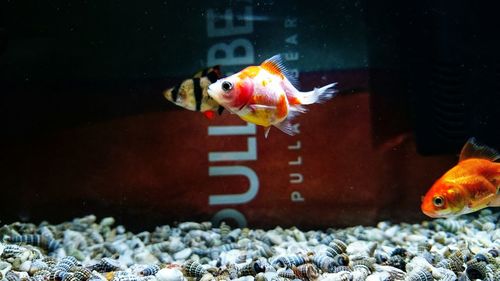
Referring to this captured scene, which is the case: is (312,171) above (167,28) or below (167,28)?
below

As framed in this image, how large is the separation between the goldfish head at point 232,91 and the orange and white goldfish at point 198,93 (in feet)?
1.91

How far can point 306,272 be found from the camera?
110 inches

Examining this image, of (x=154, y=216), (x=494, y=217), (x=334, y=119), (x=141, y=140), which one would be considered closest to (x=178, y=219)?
(x=154, y=216)

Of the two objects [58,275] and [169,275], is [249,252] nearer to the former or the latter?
[169,275]

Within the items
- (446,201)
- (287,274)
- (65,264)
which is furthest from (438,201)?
(65,264)

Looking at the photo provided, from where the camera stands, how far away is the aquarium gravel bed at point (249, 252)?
2777mm

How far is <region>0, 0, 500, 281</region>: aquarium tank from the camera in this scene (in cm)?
520

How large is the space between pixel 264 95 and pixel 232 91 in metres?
0.16

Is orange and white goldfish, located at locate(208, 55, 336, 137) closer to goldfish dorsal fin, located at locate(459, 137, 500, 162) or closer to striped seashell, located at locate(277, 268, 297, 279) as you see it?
goldfish dorsal fin, located at locate(459, 137, 500, 162)

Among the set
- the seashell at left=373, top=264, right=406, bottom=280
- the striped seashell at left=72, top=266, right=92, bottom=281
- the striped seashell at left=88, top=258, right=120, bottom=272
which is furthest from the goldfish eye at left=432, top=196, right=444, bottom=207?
the striped seashell at left=88, top=258, right=120, bottom=272

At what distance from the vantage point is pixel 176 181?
17.9ft

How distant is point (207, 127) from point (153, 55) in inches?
40.3

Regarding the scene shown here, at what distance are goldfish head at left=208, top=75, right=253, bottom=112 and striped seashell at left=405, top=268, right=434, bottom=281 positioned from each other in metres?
1.46

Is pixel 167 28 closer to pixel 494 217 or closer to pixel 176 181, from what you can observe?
pixel 176 181
